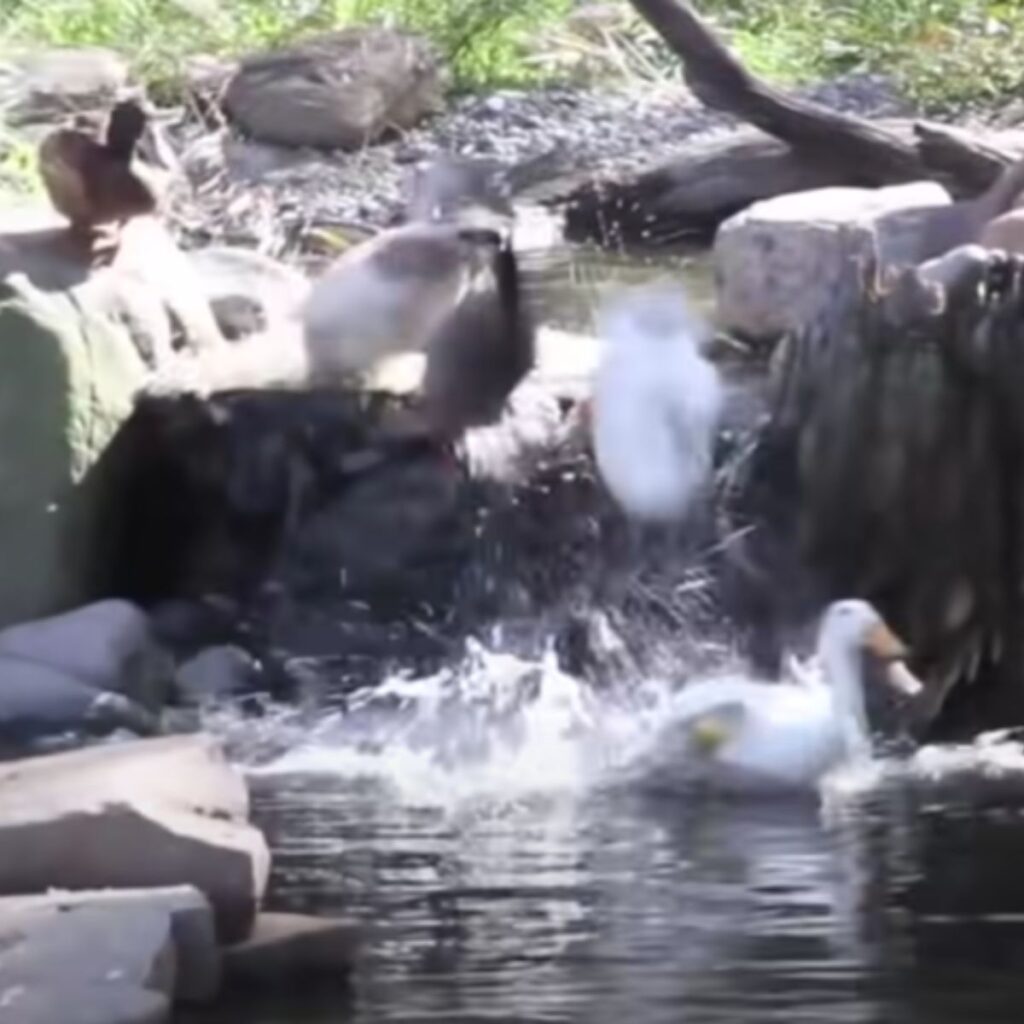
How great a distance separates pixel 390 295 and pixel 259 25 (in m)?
6.51

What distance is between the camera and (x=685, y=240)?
1364 centimetres

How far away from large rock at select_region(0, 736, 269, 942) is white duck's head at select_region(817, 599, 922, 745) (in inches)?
90.5

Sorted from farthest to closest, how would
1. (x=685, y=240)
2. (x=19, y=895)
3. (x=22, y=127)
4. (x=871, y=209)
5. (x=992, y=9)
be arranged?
1. (x=992, y=9)
2. (x=22, y=127)
3. (x=685, y=240)
4. (x=871, y=209)
5. (x=19, y=895)

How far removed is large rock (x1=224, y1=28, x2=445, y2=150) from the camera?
607 inches

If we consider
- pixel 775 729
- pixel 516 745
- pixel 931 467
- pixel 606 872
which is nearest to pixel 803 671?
pixel 931 467

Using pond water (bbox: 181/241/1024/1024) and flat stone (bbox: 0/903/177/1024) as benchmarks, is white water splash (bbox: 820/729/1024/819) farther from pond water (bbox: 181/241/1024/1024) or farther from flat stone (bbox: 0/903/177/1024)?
flat stone (bbox: 0/903/177/1024)

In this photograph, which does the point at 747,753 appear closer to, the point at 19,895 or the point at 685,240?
the point at 19,895

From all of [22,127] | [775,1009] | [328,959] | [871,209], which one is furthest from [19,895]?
[22,127]

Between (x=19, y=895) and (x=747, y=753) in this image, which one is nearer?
(x=19, y=895)

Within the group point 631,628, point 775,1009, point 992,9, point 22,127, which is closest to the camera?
point 775,1009

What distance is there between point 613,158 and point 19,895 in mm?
9053

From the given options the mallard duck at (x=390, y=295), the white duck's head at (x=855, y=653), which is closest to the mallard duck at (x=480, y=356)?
the mallard duck at (x=390, y=295)

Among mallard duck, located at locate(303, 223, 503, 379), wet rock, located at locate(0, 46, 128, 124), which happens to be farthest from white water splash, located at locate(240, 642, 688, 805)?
wet rock, located at locate(0, 46, 128, 124)

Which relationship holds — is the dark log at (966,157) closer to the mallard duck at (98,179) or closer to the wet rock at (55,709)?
the mallard duck at (98,179)
